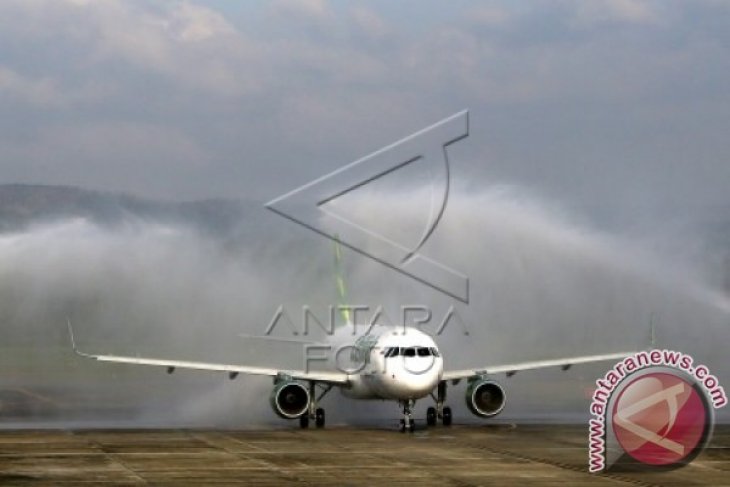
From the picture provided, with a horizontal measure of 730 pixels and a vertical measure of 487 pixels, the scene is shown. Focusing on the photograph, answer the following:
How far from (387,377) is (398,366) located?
694 mm

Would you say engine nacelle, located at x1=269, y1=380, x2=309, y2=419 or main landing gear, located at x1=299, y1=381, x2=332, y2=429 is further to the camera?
main landing gear, located at x1=299, y1=381, x2=332, y2=429

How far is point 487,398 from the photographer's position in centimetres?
5878

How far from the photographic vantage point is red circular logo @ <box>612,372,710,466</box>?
43.6 metres

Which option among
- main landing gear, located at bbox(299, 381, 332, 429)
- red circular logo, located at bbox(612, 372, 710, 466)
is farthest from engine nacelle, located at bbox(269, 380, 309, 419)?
red circular logo, located at bbox(612, 372, 710, 466)

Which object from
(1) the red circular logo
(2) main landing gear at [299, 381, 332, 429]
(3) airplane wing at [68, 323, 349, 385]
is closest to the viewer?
(1) the red circular logo

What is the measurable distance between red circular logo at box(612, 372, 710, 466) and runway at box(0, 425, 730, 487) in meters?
1.06

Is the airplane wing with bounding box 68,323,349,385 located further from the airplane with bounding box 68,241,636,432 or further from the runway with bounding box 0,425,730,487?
the runway with bounding box 0,425,730,487

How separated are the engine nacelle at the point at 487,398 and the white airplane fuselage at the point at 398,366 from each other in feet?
11.4

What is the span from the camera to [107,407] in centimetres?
6869

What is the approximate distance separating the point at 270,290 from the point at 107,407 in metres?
15.0

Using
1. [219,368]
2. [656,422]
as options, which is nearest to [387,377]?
[219,368]

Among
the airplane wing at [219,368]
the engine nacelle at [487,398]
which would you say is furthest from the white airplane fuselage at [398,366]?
the engine nacelle at [487,398]

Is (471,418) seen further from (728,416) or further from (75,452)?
(75,452)

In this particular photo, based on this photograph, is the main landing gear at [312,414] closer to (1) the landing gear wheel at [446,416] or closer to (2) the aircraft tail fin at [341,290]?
(1) the landing gear wheel at [446,416]
